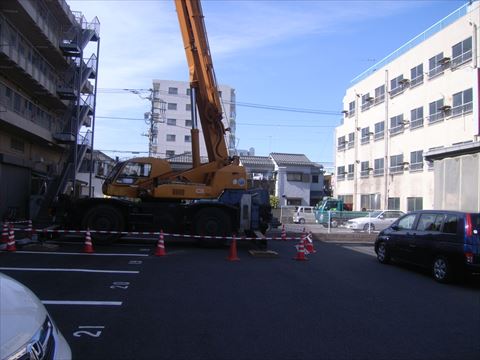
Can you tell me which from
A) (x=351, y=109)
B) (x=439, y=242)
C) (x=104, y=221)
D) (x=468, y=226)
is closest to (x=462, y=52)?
(x=351, y=109)

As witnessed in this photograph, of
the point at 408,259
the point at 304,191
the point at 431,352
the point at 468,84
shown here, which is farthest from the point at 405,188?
the point at 431,352

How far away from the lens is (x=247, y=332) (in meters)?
6.46

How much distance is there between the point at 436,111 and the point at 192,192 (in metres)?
26.9

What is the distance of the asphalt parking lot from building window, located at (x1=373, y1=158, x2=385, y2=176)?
35.2m

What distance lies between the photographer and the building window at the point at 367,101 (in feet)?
167

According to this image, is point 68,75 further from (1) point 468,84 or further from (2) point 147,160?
(1) point 468,84

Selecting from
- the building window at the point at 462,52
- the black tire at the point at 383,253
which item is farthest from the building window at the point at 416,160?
the black tire at the point at 383,253

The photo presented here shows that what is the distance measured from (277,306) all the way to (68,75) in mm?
33133

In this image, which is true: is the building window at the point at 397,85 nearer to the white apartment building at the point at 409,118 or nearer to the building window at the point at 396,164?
the white apartment building at the point at 409,118

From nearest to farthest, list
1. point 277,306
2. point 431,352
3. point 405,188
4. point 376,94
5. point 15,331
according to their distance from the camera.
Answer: point 15,331, point 431,352, point 277,306, point 405,188, point 376,94

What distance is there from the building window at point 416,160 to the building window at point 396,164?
4.25ft

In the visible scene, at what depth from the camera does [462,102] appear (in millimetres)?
34969

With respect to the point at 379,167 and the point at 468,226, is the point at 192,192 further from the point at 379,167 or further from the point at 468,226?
the point at 379,167

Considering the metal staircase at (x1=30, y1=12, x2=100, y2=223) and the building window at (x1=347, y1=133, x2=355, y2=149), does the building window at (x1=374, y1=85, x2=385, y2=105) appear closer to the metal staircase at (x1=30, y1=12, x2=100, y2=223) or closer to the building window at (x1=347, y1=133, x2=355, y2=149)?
the building window at (x1=347, y1=133, x2=355, y2=149)
